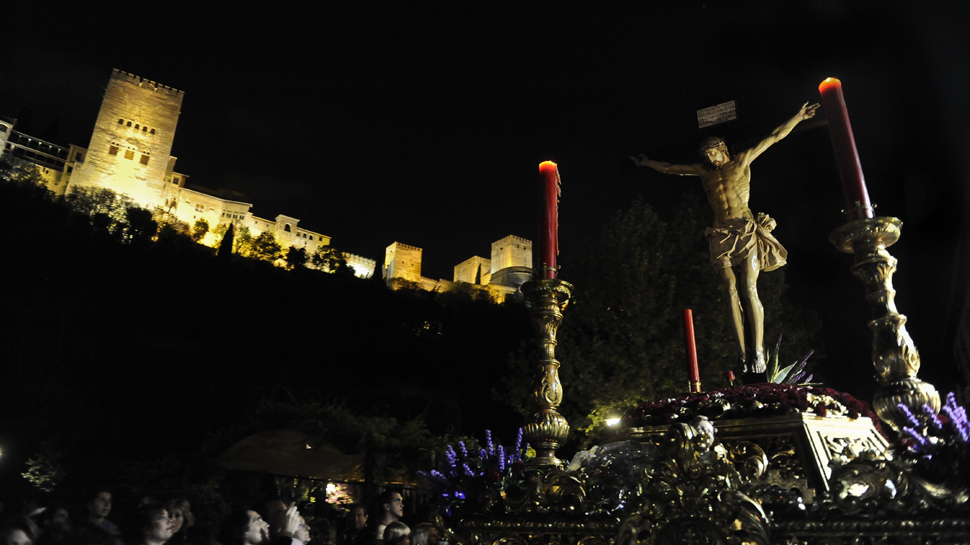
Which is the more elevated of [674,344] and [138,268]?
[138,268]

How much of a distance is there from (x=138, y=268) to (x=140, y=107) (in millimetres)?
33811

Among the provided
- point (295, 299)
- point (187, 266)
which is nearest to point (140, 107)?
point (187, 266)

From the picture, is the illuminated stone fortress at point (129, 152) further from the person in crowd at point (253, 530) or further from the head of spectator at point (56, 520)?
the person in crowd at point (253, 530)

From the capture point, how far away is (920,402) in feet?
5.62

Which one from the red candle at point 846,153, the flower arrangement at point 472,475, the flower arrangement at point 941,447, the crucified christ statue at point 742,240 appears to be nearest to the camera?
the flower arrangement at point 941,447

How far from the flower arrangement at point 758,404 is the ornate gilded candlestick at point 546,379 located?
682mm

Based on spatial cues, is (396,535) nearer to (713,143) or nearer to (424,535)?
(424,535)

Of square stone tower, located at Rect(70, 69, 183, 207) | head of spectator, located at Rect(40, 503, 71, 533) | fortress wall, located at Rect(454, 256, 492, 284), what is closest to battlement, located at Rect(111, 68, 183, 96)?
square stone tower, located at Rect(70, 69, 183, 207)

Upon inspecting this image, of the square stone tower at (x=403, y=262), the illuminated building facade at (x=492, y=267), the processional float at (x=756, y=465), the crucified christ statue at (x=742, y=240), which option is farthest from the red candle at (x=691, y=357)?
the square stone tower at (x=403, y=262)

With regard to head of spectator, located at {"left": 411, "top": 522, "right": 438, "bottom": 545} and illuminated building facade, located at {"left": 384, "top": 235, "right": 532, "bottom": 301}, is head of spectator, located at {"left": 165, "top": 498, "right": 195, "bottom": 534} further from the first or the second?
illuminated building facade, located at {"left": 384, "top": 235, "right": 532, "bottom": 301}

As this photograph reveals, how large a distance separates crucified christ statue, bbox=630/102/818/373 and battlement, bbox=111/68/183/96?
6388 centimetres

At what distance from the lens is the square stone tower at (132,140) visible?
52.5 m

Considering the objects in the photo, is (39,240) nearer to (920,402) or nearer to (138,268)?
(138,268)

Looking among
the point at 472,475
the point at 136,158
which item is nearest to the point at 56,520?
the point at 472,475
